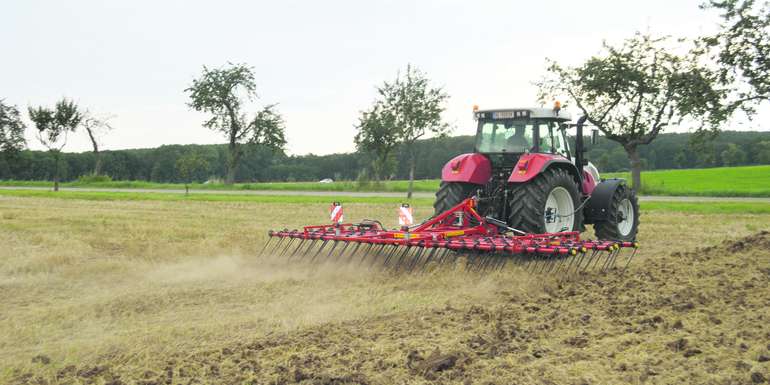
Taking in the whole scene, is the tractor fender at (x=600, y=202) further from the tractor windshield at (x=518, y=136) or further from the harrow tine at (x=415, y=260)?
the harrow tine at (x=415, y=260)

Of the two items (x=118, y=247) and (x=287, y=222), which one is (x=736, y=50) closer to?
(x=287, y=222)

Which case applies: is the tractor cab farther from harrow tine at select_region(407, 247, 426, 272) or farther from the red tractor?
harrow tine at select_region(407, 247, 426, 272)

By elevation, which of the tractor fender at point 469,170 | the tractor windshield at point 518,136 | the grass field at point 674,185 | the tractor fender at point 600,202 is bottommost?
the grass field at point 674,185

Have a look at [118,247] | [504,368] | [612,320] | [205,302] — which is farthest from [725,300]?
[118,247]

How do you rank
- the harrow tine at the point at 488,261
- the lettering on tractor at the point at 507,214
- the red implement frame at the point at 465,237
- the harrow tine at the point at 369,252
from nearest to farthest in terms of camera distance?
the red implement frame at the point at 465,237, the harrow tine at the point at 488,261, the lettering on tractor at the point at 507,214, the harrow tine at the point at 369,252

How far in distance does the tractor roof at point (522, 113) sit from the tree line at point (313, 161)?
1355 inches

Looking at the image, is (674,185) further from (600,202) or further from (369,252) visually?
(369,252)

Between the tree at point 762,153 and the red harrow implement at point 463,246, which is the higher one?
the tree at point 762,153

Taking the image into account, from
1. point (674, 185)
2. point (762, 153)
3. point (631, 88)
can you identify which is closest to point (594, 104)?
point (631, 88)

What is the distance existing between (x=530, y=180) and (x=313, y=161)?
195 feet

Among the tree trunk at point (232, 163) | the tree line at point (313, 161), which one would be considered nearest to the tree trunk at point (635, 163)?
the tree line at point (313, 161)

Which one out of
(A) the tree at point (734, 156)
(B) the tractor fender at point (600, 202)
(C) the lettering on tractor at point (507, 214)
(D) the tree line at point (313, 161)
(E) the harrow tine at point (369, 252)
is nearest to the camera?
(C) the lettering on tractor at point (507, 214)

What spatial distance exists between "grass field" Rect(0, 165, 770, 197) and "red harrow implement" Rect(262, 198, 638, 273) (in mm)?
23427

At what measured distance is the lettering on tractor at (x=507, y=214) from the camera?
7.27 meters
